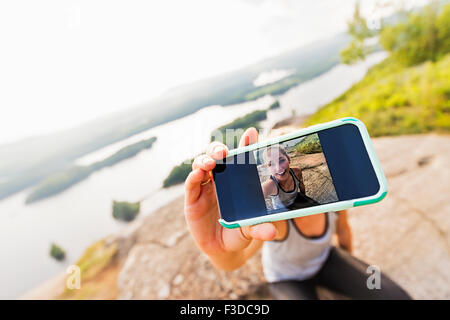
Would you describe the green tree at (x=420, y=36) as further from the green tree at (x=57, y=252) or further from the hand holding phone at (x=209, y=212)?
the green tree at (x=57, y=252)

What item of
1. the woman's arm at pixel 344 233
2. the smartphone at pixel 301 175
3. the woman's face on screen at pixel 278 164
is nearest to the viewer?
the smartphone at pixel 301 175

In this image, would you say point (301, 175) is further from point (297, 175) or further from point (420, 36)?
point (420, 36)

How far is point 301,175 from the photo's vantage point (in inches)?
33.3

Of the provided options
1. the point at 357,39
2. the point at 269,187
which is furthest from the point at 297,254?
the point at 357,39

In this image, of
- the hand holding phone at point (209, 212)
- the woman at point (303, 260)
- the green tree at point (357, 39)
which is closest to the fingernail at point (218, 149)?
the hand holding phone at point (209, 212)

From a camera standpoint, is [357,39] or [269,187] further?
[357,39]

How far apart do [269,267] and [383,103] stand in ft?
17.9

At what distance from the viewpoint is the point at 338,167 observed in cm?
80

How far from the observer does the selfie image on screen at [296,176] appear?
82cm

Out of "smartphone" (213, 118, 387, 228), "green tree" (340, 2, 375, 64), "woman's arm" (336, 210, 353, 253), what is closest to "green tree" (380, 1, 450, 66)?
"green tree" (340, 2, 375, 64)

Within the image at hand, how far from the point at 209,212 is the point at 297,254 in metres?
0.78

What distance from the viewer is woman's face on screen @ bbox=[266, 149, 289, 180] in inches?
34.4
